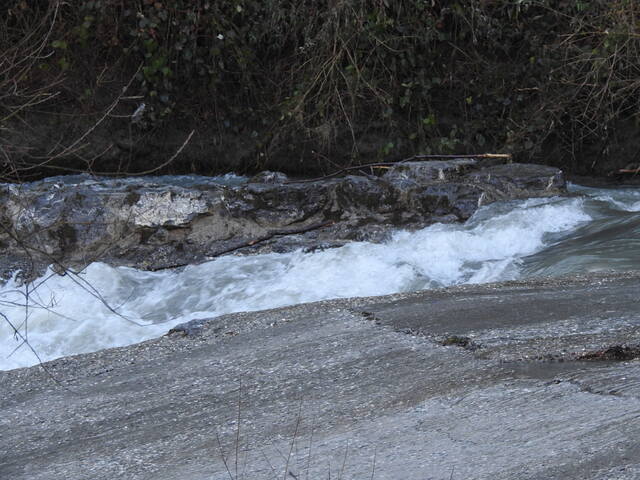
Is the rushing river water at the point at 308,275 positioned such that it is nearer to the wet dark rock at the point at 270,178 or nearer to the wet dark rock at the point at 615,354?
the wet dark rock at the point at 270,178

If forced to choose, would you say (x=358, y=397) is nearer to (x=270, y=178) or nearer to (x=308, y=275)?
(x=308, y=275)

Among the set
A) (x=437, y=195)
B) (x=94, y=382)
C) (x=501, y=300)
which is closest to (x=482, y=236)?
(x=437, y=195)

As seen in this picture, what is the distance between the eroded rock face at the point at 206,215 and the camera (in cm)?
747

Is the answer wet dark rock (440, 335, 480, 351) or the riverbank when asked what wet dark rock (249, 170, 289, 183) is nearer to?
the riverbank

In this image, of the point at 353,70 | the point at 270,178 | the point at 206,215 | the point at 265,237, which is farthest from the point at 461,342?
the point at 353,70

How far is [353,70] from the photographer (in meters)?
11.1

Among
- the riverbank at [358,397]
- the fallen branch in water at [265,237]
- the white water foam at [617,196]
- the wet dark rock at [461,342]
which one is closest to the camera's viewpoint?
the riverbank at [358,397]

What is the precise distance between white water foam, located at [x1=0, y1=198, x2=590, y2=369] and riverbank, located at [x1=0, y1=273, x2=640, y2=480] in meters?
1.16

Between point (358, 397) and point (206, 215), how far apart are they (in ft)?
14.1

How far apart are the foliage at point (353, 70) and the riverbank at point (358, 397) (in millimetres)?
6233

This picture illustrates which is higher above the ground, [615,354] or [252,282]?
[615,354]

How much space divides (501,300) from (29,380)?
9.17 ft

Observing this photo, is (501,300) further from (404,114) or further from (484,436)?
(404,114)

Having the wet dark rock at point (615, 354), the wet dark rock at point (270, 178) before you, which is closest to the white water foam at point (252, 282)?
the wet dark rock at point (270, 178)
